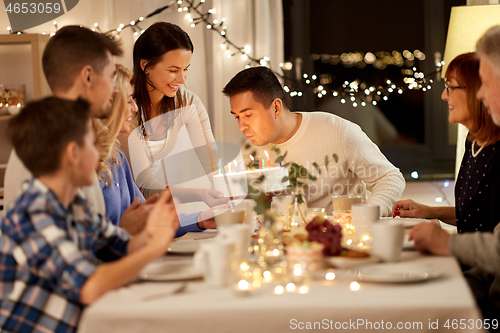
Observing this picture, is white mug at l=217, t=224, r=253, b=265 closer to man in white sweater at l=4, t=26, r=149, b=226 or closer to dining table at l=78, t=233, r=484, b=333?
dining table at l=78, t=233, r=484, b=333

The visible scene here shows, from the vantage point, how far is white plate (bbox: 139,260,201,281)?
3.75ft

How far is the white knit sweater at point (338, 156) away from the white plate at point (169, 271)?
1.26 m

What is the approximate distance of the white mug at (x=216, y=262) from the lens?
1080mm

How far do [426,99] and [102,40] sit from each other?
2.78 meters

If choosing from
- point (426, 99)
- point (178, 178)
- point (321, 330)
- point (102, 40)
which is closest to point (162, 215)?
point (321, 330)

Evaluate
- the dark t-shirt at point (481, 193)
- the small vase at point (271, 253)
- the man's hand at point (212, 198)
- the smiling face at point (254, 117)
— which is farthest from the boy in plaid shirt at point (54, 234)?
the smiling face at point (254, 117)

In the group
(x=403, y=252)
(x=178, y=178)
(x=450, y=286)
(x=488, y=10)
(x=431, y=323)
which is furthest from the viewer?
(x=178, y=178)

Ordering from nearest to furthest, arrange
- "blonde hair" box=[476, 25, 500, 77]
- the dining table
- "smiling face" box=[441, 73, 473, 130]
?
1. the dining table
2. "blonde hair" box=[476, 25, 500, 77]
3. "smiling face" box=[441, 73, 473, 130]

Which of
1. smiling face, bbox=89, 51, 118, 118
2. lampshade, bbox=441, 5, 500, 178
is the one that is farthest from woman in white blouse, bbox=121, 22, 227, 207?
lampshade, bbox=441, 5, 500, 178

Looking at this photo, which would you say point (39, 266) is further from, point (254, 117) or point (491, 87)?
point (254, 117)

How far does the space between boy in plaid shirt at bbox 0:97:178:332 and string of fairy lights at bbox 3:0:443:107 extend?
2.55 m

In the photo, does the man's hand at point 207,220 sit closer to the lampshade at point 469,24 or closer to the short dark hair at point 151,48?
the short dark hair at point 151,48

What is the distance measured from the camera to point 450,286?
1.04 meters

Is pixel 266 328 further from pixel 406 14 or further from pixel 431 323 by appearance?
pixel 406 14
